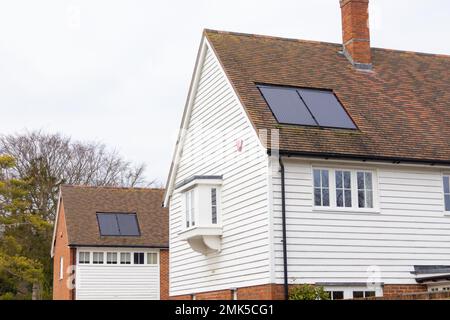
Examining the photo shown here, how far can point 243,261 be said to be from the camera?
780 inches

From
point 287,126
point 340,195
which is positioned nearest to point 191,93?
point 287,126

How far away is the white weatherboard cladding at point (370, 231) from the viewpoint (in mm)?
18734

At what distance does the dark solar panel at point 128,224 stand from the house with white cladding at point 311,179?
16.4 meters

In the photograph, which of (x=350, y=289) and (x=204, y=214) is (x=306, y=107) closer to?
(x=204, y=214)

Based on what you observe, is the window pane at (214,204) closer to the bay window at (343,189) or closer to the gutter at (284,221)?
the gutter at (284,221)

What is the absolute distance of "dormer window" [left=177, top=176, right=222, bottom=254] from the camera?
69.1 feet

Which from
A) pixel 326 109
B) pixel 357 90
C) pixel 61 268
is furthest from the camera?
pixel 61 268

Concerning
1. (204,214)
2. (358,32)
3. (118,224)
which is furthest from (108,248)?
(358,32)

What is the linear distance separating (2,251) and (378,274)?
2545 cm

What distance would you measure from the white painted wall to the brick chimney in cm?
1889

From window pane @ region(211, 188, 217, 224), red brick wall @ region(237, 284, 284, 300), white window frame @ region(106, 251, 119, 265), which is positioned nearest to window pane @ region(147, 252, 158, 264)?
white window frame @ region(106, 251, 119, 265)

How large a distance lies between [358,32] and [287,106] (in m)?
5.39

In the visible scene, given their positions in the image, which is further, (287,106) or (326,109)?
(326,109)

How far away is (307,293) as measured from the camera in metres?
17.8
